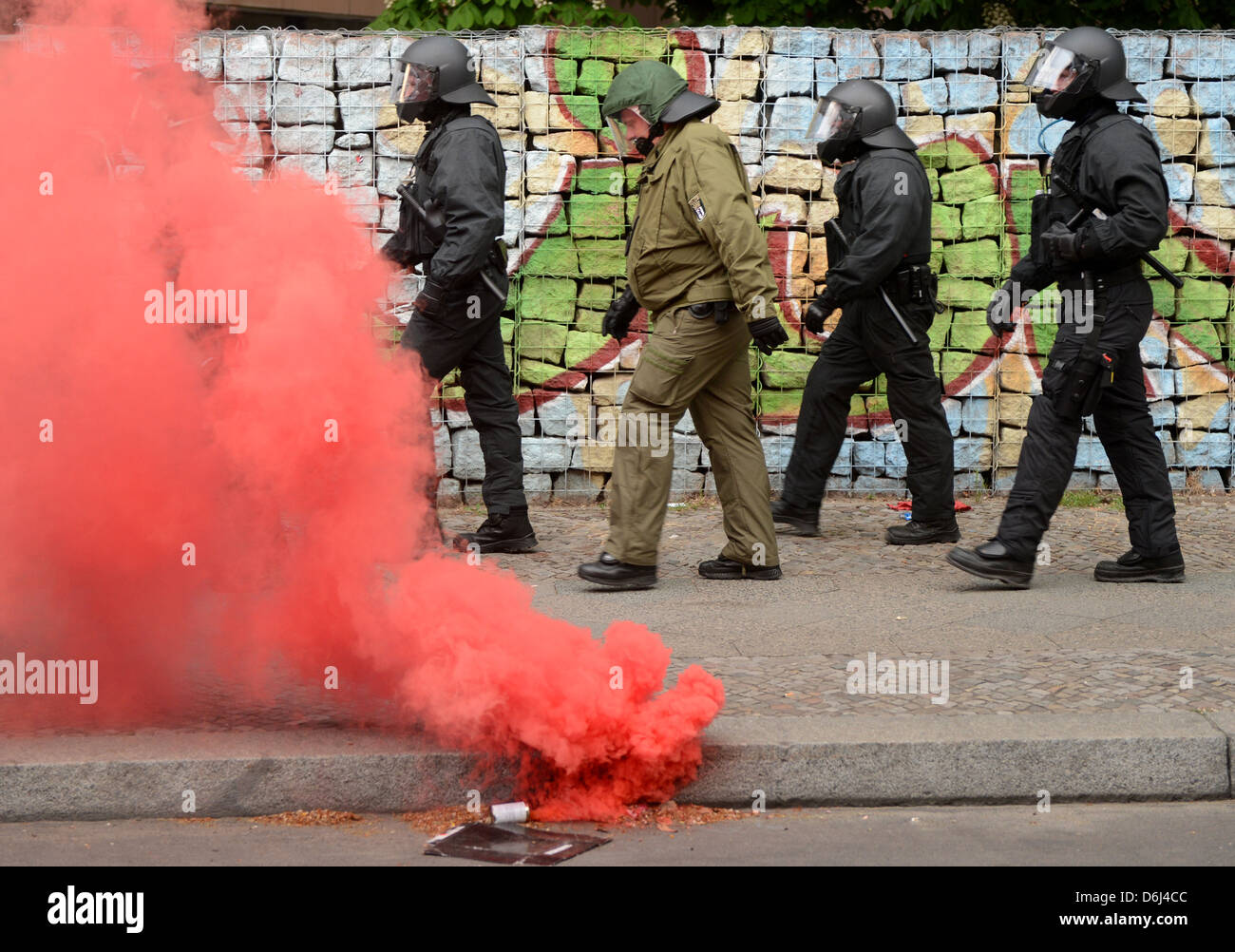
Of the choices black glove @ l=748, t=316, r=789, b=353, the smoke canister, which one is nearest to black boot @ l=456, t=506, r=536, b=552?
black glove @ l=748, t=316, r=789, b=353

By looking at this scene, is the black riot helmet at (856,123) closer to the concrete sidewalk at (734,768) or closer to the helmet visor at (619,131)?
the helmet visor at (619,131)

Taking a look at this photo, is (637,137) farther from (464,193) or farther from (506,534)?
(506,534)

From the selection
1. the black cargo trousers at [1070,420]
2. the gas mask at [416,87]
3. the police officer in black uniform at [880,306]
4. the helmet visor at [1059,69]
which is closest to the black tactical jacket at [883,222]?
the police officer in black uniform at [880,306]

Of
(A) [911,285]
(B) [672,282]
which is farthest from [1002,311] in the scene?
(B) [672,282]

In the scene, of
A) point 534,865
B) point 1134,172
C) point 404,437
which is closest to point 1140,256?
point 1134,172

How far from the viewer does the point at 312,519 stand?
4363mm

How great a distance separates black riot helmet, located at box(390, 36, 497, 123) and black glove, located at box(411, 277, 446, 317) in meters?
0.79

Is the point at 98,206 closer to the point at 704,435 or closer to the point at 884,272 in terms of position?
the point at 704,435

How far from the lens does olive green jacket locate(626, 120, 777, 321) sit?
6055 mm

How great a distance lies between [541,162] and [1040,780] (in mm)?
5272

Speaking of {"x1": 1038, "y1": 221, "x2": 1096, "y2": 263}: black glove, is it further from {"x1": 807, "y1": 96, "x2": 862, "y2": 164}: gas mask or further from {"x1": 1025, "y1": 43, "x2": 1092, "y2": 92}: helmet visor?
{"x1": 807, "y1": 96, "x2": 862, "y2": 164}: gas mask

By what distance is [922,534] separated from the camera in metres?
7.43

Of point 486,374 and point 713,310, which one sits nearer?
point 713,310

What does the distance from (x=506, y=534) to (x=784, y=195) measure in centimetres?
269
